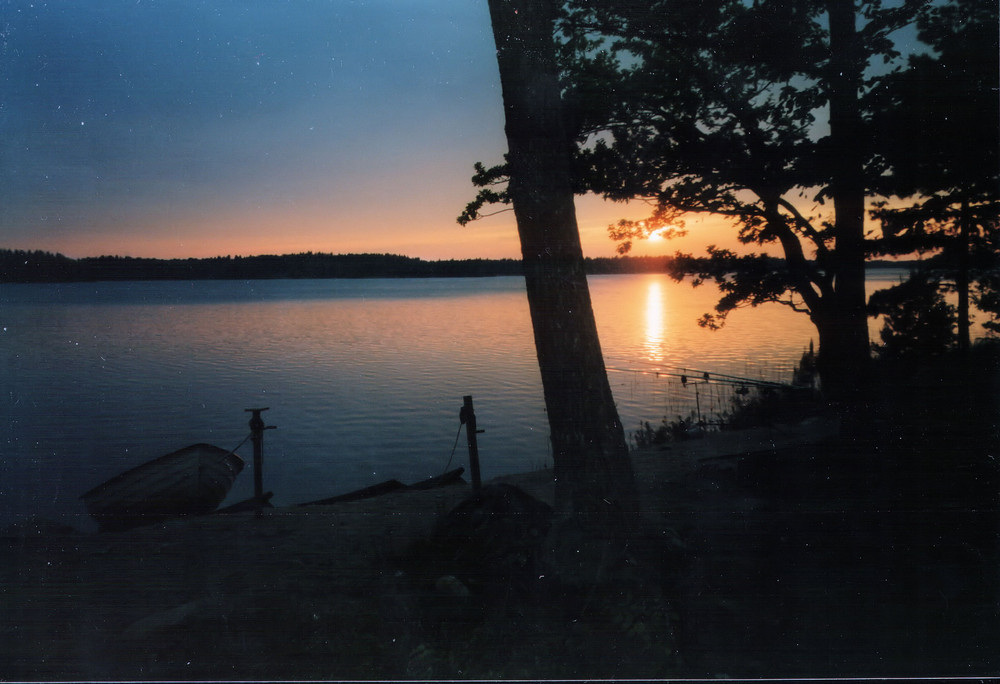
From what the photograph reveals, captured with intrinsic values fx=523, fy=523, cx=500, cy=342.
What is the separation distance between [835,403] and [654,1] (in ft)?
5.31

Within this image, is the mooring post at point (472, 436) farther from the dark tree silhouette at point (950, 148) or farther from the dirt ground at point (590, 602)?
the dark tree silhouette at point (950, 148)

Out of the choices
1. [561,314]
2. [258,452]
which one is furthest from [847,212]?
[258,452]

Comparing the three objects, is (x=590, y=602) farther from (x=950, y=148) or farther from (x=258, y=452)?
(x=950, y=148)

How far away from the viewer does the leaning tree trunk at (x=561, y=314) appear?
199cm

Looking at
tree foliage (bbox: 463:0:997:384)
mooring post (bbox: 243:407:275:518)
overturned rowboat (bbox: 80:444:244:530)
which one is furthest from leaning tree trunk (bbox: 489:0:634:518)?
overturned rowboat (bbox: 80:444:244:530)

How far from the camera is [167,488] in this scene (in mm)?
1807

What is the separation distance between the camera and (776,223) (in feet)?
6.34

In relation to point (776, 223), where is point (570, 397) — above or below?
below

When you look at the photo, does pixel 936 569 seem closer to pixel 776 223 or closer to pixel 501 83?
pixel 776 223

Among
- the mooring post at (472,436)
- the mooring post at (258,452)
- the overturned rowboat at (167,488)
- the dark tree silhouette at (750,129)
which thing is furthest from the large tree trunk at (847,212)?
the overturned rowboat at (167,488)

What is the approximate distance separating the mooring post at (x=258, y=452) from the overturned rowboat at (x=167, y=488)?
7 cm

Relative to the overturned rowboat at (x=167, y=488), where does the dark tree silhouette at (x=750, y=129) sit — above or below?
above

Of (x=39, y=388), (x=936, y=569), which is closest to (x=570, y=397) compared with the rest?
(x=936, y=569)

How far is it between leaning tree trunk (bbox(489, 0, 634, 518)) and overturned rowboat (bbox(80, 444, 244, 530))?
3.99 ft
